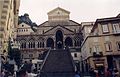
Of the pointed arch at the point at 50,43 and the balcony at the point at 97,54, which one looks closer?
the balcony at the point at 97,54

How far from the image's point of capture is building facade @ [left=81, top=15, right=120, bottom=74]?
41.1 meters

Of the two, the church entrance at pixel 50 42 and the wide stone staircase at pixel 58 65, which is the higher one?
the church entrance at pixel 50 42

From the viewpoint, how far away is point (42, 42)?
72.7 metres

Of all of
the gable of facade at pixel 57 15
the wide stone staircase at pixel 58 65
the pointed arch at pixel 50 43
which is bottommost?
the wide stone staircase at pixel 58 65

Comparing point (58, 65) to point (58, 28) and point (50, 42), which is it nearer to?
point (50, 42)

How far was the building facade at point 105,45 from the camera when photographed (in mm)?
41094

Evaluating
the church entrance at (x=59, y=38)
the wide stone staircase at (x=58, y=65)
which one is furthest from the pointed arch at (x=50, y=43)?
the wide stone staircase at (x=58, y=65)

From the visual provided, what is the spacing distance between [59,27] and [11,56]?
44.6m

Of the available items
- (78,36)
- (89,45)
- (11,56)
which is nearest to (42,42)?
(78,36)

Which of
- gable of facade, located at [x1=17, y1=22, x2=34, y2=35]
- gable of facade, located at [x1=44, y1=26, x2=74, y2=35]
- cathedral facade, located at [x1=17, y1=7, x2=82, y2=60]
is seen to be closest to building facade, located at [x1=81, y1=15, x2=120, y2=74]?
cathedral facade, located at [x1=17, y1=7, x2=82, y2=60]

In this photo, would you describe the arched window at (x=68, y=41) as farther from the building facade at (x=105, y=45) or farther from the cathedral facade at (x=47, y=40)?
the building facade at (x=105, y=45)

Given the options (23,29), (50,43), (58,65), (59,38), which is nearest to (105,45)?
(58,65)

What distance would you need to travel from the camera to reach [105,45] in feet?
139

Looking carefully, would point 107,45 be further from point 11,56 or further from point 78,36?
point 78,36
